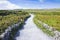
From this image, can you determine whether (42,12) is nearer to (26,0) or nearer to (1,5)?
(26,0)

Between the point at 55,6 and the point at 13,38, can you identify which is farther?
the point at 55,6

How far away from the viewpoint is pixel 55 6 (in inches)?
253

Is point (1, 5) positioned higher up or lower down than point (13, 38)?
higher up

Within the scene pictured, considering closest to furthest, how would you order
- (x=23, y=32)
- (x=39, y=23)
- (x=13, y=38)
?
(x=13, y=38), (x=23, y=32), (x=39, y=23)

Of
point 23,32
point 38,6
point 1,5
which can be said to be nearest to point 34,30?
point 23,32

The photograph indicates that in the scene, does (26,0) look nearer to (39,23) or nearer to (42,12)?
(42,12)

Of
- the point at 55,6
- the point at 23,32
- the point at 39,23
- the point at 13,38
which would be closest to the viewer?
the point at 13,38

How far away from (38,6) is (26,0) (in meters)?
0.40

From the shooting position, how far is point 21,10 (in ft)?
21.8

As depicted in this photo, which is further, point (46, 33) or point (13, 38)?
point (46, 33)

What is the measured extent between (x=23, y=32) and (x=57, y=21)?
1129mm

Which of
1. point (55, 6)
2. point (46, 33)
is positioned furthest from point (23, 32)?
point (55, 6)

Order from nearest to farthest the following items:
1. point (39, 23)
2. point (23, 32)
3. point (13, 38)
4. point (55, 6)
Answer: point (13, 38) < point (55, 6) < point (23, 32) < point (39, 23)

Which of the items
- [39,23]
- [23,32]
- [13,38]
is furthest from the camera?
[39,23]
